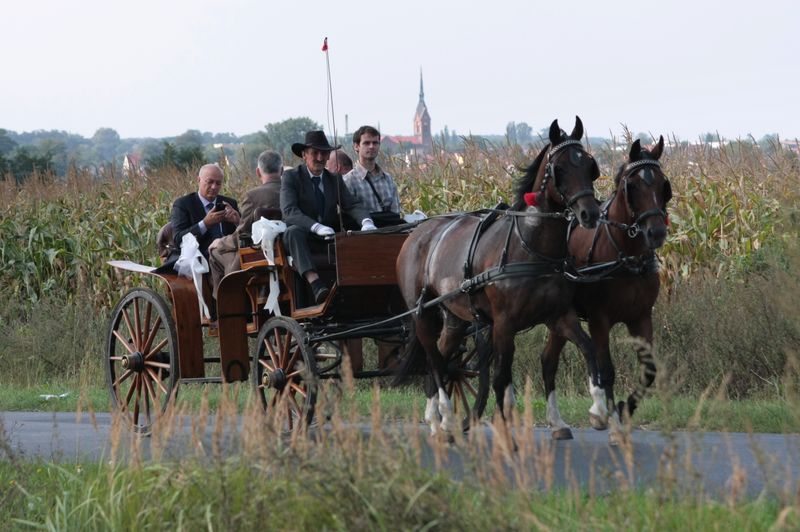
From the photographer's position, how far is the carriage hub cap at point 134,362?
11.3 meters

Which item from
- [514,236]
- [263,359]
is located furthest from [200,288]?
[514,236]

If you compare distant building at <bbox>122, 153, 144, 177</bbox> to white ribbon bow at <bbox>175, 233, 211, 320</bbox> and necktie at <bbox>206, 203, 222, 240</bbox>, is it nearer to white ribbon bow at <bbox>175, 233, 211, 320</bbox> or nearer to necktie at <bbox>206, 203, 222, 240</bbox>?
necktie at <bbox>206, 203, 222, 240</bbox>

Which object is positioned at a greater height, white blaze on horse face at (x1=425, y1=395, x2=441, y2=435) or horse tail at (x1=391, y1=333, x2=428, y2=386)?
horse tail at (x1=391, y1=333, x2=428, y2=386)

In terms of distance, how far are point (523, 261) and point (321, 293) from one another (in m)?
1.92

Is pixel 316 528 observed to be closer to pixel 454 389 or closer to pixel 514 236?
pixel 514 236

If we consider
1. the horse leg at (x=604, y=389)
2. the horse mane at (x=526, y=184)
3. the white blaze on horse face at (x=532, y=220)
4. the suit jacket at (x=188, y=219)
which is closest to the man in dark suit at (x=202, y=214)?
the suit jacket at (x=188, y=219)

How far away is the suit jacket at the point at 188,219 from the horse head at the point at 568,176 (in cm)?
366

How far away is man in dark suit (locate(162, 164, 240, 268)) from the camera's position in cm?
1141

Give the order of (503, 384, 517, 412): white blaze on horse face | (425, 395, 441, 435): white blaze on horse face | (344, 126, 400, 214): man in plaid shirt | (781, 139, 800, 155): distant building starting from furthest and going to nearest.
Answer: (781, 139, 800, 155): distant building → (344, 126, 400, 214): man in plaid shirt → (425, 395, 441, 435): white blaze on horse face → (503, 384, 517, 412): white blaze on horse face

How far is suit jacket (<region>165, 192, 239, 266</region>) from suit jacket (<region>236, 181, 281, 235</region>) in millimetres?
547

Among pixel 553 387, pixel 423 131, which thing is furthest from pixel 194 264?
pixel 423 131

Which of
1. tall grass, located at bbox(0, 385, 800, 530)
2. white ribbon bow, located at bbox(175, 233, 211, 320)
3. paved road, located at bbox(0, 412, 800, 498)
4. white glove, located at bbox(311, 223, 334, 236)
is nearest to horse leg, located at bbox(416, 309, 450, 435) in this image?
paved road, located at bbox(0, 412, 800, 498)

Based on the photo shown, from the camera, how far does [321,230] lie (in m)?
10.3

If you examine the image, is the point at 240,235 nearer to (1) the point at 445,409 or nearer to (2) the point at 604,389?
(1) the point at 445,409
